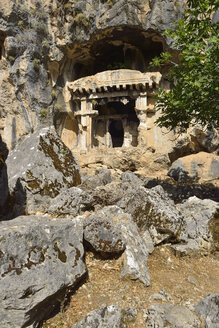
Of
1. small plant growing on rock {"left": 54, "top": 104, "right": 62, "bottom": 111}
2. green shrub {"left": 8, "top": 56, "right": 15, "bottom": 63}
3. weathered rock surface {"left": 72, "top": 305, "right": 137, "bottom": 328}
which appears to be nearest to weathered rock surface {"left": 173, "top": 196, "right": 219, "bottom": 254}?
weathered rock surface {"left": 72, "top": 305, "right": 137, "bottom": 328}

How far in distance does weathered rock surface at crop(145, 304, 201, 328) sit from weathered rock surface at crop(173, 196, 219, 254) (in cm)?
149

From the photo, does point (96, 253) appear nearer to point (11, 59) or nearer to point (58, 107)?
point (58, 107)

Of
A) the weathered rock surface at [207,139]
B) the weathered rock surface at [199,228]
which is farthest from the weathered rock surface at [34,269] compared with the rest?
the weathered rock surface at [207,139]

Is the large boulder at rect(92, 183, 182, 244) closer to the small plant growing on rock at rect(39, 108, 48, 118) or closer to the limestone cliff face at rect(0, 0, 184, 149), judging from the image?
the small plant growing on rock at rect(39, 108, 48, 118)

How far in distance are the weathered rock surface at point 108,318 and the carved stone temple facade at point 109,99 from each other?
1228 centimetres

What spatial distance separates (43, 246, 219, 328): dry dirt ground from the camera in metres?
2.48

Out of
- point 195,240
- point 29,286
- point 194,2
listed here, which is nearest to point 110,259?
point 29,286

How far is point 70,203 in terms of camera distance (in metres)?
4.36

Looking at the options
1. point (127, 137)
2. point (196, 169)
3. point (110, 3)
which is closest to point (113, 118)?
Result: point (127, 137)

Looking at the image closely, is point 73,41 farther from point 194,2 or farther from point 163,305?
point 163,305

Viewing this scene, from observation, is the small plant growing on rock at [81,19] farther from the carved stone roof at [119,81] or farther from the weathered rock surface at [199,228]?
the weathered rock surface at [199,228]

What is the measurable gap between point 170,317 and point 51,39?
52.8 ft

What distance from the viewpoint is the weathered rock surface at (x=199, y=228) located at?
406cm

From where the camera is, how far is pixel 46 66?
15.1 metres
